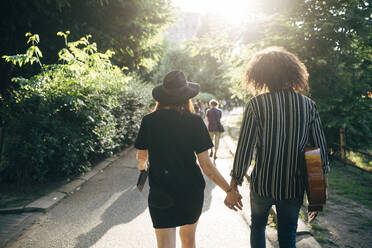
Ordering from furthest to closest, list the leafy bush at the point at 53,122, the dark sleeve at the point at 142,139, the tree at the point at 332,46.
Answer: the tree at the point at 332,46 → the leafy bush at the point at 53,122 → the dark sleeve at the point at 142,139

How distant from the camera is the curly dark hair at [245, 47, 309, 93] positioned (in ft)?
6.20

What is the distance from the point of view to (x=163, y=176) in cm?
195

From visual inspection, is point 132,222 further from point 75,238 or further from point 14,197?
point 14,197

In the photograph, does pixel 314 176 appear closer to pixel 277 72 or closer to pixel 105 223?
pixel 277 72

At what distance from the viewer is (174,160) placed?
193 centimetres

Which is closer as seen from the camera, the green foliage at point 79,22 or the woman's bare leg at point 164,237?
the woman's bare leg at point 164,237

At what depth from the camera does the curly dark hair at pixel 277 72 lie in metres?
1.89

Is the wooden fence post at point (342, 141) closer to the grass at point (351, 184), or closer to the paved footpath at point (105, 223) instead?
the grass at point (351, 184)

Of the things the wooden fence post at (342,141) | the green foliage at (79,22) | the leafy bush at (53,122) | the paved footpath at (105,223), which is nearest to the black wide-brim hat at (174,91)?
the paved footpath at (105,223)

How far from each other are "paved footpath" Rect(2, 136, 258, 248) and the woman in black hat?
5.01 ft

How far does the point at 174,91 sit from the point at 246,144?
0.68 metres

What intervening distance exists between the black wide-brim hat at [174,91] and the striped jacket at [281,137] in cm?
48

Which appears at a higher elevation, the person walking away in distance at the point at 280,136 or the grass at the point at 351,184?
the person walking away in distance at the point at 280,136

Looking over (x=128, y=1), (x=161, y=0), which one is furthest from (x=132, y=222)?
(x=161, y=0)
